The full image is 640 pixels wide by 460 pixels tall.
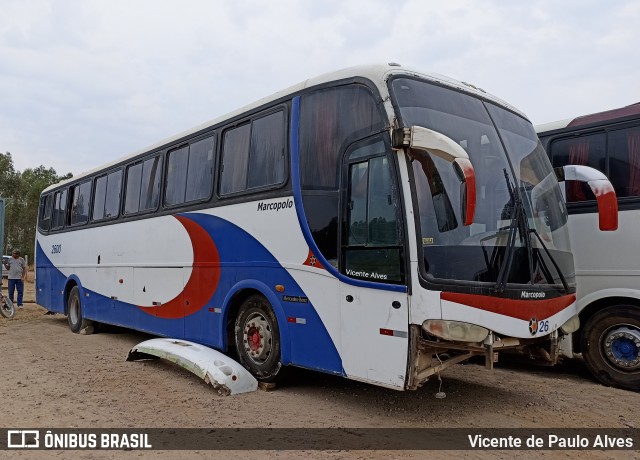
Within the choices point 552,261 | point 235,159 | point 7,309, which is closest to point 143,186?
point 235,159

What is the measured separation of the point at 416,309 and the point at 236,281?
2925mm

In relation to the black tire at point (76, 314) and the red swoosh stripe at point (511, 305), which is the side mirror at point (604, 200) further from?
the black tire at point (76, 314)

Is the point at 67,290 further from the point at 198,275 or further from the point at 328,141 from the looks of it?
the point at 328,141

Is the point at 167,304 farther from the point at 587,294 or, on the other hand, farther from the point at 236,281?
the point at 587,294

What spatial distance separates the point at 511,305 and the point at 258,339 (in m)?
3.04

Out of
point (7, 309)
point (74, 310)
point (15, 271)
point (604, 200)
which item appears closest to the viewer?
point (604, 200)

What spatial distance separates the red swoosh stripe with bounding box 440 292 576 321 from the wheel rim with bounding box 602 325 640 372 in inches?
78.1

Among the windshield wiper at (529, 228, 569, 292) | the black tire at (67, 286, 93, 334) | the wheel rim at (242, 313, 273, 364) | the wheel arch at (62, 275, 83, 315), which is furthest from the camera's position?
the wheel arch at (62, 275, 83, 315)

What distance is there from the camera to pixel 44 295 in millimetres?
14742

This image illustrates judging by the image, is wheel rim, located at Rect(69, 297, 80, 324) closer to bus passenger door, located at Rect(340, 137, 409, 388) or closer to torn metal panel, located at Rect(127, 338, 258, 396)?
torn metal panel, located at Rect(127, 338, 258, 396)

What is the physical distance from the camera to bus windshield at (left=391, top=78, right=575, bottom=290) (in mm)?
4797

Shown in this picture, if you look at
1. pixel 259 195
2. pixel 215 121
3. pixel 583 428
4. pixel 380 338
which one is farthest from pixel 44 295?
pixel 583 428

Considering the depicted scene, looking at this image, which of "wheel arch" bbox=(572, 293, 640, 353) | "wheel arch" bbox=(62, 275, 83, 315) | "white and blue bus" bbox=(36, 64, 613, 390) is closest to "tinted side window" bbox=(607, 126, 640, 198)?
"wheel arch" bbox=(572, 293, 640, 353)

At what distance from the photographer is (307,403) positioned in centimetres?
581
